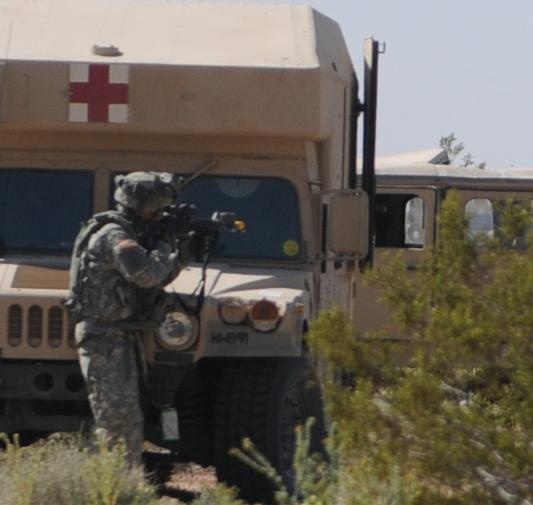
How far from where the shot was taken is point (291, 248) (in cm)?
847

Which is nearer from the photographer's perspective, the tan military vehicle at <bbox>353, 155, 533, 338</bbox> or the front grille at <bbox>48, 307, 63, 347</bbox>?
the front grille at <bbox>48, 307, 63, 347</bbox>

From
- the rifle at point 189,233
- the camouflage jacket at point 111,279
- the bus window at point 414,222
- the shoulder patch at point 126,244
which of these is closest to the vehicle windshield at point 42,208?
the rifle at point 189,233

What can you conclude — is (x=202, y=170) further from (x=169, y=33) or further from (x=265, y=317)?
(x=265, y=317)

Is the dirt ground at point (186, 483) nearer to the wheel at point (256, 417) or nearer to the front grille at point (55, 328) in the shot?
the wheel at point (256, 417)

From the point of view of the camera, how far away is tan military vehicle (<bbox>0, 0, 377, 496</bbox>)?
25.1 feet

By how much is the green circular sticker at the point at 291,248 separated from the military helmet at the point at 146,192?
114 cm

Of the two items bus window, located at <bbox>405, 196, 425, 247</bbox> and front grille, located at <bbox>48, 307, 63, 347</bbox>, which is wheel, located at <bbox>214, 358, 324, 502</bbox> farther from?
bus window, located at <bbox>405, 196, 425, 247</bbox>

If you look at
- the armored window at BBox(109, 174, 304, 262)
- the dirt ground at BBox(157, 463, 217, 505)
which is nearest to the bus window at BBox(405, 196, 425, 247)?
the dirt ground at BBox(157, 463, 217, 505)

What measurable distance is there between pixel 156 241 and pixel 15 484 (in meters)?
1.81

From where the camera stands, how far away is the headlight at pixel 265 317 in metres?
7.58

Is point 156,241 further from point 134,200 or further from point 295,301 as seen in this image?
point 295,301

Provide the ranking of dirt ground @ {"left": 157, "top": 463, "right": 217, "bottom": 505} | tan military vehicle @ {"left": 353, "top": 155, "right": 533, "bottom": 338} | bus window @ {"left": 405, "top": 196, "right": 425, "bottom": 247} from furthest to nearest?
bus window @ {"left": 405, "top": 196, "right": 425, "bottom": 247} → tan military vehicle @ {"left": 353, "top": 155, "right": 533, "bottom": 338} → dirt ground @ {"left": 157, "top": 463, "right": 217, "bottom": 505}

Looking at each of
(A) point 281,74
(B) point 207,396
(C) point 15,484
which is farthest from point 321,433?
(C) point 15,484

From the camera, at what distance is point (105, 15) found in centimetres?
888
